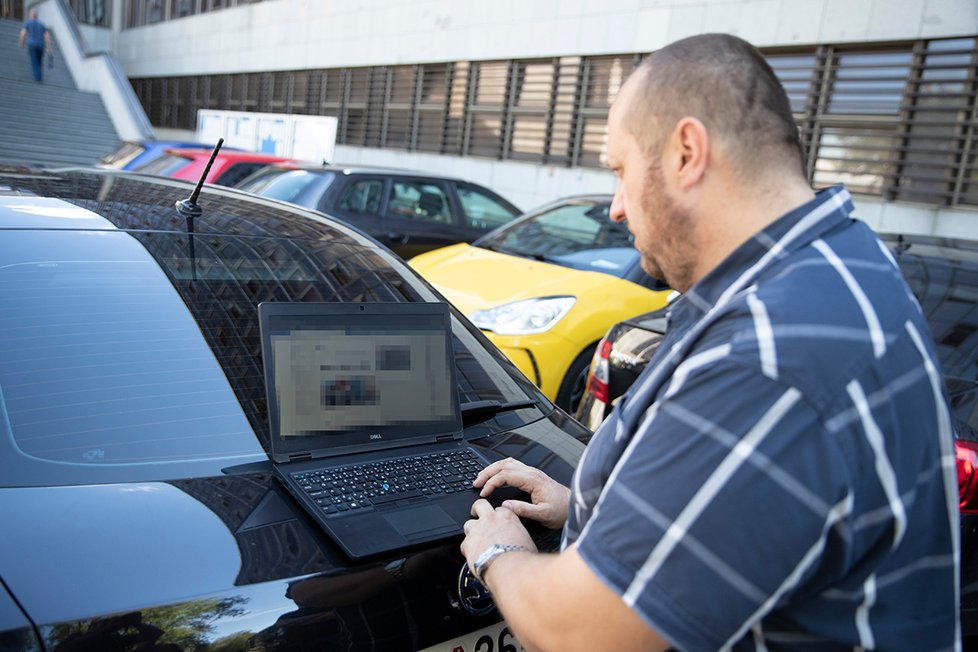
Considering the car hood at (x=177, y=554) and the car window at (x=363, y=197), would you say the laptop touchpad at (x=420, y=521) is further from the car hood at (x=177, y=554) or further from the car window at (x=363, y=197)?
the car window at (x=363, y=197)

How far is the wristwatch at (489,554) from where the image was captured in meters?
1.39

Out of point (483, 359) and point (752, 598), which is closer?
point (752, 598)

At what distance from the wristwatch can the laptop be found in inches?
7.0

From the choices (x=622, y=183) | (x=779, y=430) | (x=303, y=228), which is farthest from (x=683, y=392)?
(x=303, y=228)

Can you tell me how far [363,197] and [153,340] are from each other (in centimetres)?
582

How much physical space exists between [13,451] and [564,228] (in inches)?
197

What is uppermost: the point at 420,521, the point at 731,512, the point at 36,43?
the point at 36,43

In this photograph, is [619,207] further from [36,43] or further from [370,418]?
[36,43]

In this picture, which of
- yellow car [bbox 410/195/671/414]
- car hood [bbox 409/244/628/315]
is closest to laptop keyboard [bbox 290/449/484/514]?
yellow car [bbox 410/195/671/414]

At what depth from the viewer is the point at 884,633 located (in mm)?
1124

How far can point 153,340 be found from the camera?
75.7 inches

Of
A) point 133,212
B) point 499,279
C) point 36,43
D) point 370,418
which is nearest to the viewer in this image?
point 370,418

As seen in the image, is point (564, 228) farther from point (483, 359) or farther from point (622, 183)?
point (622, 183)

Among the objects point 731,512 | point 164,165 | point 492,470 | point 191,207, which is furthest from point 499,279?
point 164,165
